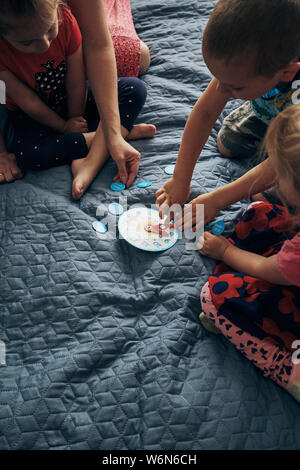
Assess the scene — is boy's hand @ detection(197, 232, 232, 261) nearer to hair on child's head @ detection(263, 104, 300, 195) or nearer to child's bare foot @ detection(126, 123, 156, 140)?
hair on child's head @ detection(263, 104, 300, 195)

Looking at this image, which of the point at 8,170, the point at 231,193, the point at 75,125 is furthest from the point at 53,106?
the point at 231,193

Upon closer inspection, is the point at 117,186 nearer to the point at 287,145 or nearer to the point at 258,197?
the point at 258,197

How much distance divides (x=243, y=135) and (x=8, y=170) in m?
0.63

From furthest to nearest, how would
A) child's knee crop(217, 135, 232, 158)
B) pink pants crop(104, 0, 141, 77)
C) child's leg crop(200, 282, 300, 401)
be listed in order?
pink pants crop(104, 0, 141, 77)
child's knee crop(217, 135, 232, 158)
child's leg crop(200, 282, 300, 401)

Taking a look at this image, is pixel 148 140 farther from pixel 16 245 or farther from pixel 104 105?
pixel 16 245

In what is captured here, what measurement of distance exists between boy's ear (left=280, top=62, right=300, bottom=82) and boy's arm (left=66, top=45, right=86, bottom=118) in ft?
1.87

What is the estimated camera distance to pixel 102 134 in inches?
42.8

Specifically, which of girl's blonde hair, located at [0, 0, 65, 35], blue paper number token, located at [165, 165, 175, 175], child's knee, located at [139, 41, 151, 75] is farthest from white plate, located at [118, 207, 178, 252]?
child's knee, located at [139, 41, 151, 75]

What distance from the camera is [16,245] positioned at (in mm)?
913

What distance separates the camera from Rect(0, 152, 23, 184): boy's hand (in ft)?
3.39

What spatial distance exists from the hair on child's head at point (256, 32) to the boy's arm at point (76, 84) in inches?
Result: 19.3

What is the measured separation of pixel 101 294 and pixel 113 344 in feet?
0.36

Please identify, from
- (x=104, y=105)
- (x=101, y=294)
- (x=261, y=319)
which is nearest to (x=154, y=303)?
(x=101, y=294)
